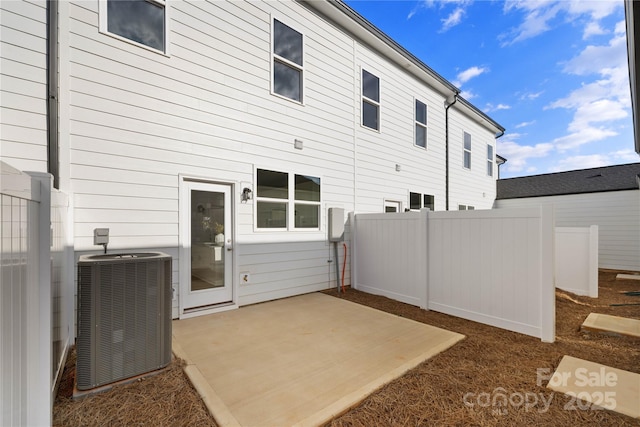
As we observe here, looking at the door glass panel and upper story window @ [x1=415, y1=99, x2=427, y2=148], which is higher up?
upper story window @ [x1=415, y1=99, x2=427, y2=148]

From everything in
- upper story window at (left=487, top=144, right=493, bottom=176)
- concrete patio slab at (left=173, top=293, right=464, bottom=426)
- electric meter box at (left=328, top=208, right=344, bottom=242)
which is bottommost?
concrete patio slab at (left=173, top=293, right=464, bottom=426)

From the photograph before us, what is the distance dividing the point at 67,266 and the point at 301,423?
3066 millimetres

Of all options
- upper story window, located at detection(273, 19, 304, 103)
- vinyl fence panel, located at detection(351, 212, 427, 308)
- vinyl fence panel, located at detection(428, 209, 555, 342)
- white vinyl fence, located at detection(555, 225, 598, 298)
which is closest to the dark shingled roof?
white vinyl fence, located at detection(555, 225, 598, 298)

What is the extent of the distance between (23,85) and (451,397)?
16.9ft

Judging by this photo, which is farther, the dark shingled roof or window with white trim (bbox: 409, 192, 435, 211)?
the dark shingled roof

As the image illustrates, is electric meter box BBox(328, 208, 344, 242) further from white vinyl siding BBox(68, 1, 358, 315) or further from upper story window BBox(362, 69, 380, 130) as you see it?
upper story window BBox(362, 69, 380, 130)

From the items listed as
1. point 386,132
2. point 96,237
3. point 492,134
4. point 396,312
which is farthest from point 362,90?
point 492,134

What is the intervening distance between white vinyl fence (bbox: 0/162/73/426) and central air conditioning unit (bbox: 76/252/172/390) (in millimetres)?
642

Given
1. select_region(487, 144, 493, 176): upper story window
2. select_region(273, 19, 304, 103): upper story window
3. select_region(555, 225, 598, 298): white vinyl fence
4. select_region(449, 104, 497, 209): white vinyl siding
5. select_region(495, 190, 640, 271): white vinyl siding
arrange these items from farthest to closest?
1. select_region(487, 144, 493, 176): upper story window
2. select_region(449, 104, 497, 209): white vinyl siding
3. select_region(495, 190, 640, 271): white vinyl siding
4. select_region(555, 225, 598, 298): white vinyl fence
5. select_region(273, 19, 304, 103): upper story window

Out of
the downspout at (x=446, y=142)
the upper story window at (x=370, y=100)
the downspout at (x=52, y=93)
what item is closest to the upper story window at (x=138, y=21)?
the downspout at (x=52, y=93)

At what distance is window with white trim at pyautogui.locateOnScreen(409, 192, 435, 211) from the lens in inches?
322

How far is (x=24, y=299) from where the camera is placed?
1342 mm

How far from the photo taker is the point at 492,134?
1216cm

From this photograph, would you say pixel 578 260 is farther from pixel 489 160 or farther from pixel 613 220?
pixel 489 160
